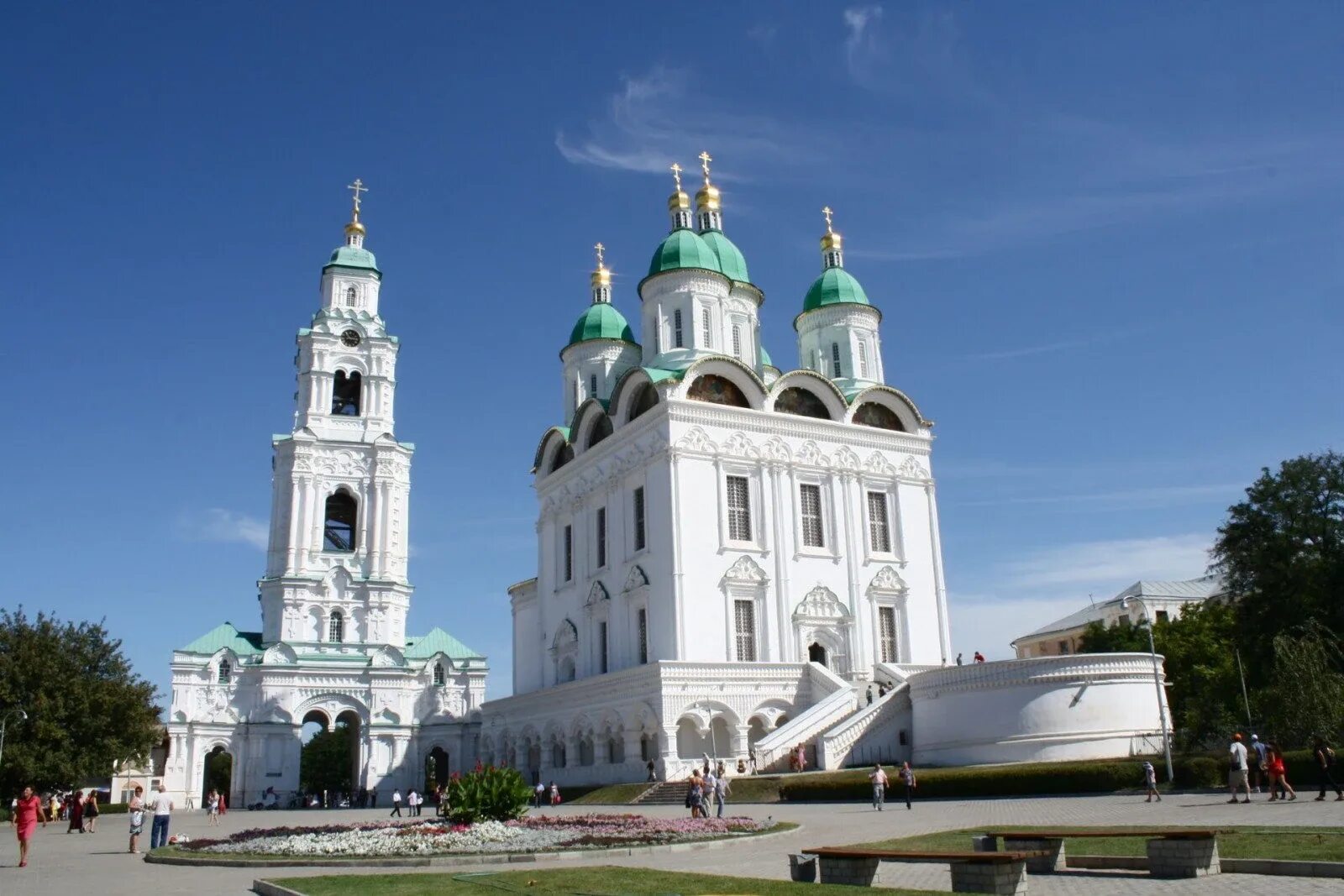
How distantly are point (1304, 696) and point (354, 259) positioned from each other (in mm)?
47338

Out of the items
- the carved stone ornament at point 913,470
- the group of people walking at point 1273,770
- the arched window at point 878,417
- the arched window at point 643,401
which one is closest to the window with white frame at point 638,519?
the arched window at point 643,401

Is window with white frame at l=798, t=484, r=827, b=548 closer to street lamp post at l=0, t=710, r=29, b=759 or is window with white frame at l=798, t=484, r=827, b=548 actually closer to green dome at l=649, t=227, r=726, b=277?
green dome at l=649, t=227, r=726, b=277

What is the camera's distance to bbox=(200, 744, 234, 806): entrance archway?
160ft

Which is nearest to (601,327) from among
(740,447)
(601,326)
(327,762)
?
(601,326)

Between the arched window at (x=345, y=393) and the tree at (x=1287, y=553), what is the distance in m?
39.8

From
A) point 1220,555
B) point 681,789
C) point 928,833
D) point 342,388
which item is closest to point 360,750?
point 342,388

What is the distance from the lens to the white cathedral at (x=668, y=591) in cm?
3475

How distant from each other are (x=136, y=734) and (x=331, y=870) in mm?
30081

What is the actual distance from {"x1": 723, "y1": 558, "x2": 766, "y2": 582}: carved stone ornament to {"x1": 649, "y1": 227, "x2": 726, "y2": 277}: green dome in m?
11.9

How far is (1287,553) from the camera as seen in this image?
1486 inches

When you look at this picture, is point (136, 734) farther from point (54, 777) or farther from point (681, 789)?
point (681, 789)

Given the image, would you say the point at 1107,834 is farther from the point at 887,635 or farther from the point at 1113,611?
the point at 1113,611

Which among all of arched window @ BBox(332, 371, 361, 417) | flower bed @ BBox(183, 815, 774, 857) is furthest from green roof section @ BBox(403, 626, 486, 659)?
flower bed @ BBox(183, 815, 774, 857)

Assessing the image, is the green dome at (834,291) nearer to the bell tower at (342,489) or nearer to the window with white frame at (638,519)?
the window with white frame at (638,519)
